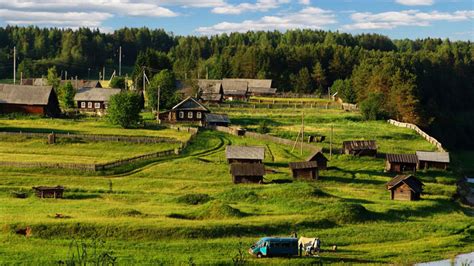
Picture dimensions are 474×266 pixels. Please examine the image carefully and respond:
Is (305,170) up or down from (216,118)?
down

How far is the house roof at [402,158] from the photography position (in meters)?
67.4

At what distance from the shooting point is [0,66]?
547 ft

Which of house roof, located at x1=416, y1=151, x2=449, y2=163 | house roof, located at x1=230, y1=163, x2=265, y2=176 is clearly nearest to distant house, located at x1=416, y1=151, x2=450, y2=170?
house roof, located at x1=416, y1=151, x2=449, y2=163

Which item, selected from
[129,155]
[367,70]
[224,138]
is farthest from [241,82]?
[129,155]

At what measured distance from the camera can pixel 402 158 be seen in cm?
6769

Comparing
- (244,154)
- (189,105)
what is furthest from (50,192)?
(189,105)

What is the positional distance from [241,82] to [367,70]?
22946 mm

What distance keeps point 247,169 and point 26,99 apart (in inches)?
Answer: 1607

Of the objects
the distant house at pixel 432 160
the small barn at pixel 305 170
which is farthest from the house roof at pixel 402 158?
the small barn at pixel 305 170

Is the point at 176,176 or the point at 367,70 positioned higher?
the point at 367,70

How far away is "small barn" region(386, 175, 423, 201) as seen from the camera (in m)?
57.8

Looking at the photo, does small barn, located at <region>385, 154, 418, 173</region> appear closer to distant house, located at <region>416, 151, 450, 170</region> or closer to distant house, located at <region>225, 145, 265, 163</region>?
distant house, located at <region>416, 151, 450, 170</region>

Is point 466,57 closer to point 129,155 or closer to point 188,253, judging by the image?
point 129,155

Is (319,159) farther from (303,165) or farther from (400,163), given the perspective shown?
(400,163)
